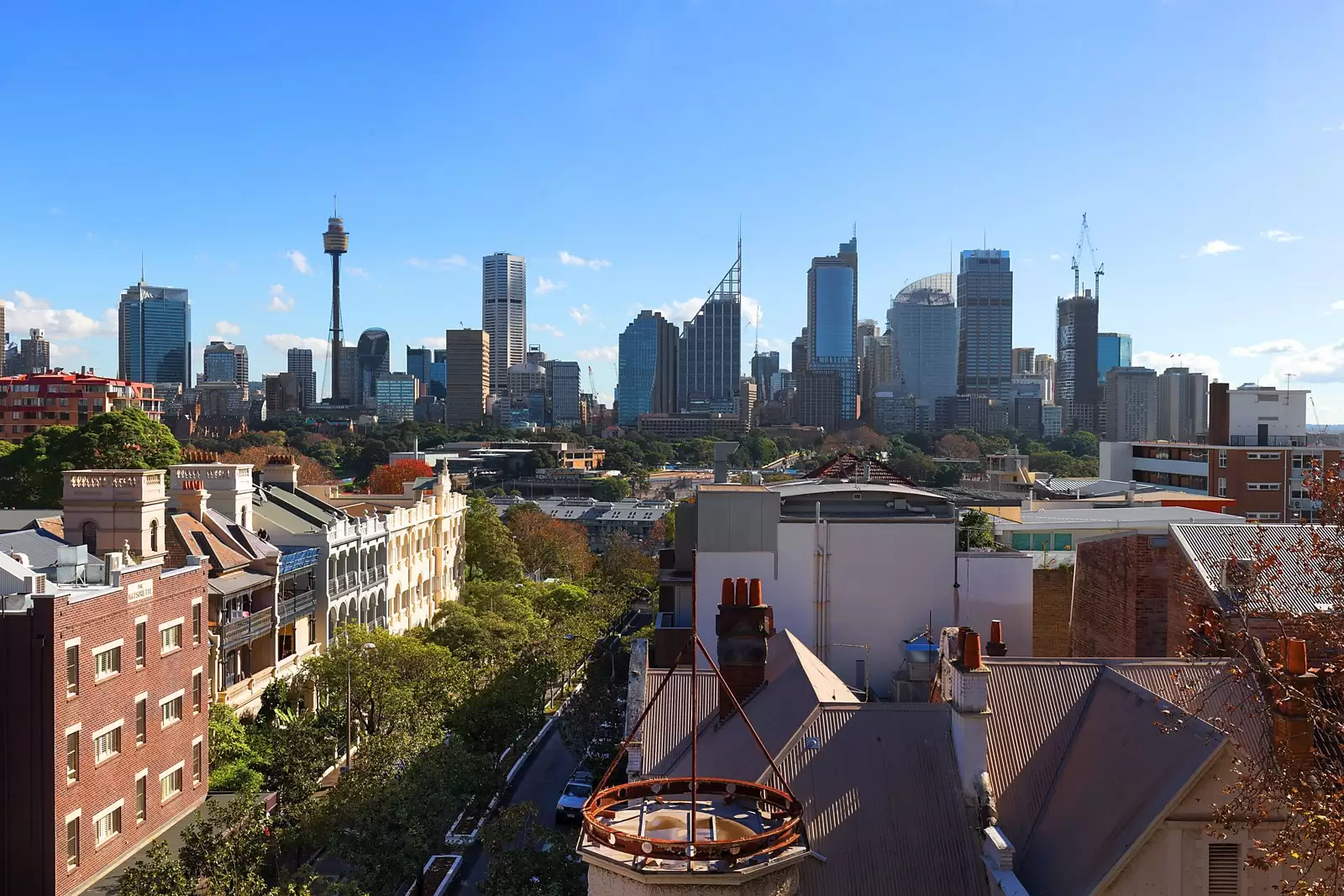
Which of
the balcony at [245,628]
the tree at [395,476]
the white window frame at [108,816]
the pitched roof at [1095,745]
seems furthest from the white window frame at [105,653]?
the tree at [395,476]

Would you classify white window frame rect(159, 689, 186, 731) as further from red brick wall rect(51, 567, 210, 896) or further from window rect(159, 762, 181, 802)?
window rect(159, 762, 181, 802)

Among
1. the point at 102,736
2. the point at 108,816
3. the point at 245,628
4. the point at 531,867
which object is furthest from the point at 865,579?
the point at 245,628

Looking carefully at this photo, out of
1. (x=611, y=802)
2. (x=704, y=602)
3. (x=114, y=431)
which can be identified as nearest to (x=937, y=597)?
(x=704, y=602)

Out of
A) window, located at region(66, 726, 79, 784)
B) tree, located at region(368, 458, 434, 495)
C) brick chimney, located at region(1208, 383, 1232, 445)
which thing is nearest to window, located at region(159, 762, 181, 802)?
window, located at region(66, 726, 79, 784)

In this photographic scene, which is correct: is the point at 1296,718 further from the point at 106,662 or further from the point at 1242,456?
the point at 1242,456

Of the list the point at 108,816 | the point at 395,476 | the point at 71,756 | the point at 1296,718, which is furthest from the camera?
the point at 395,476

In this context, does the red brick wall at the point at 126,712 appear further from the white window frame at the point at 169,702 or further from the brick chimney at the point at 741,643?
the brick chimney at the point at 741,643
